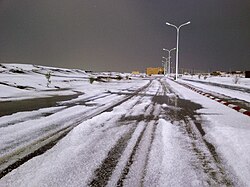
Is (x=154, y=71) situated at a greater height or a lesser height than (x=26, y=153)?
lesser

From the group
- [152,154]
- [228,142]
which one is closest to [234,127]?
[228,142]

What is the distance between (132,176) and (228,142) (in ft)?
8.54

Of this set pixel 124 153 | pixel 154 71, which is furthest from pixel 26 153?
pixel 154 71

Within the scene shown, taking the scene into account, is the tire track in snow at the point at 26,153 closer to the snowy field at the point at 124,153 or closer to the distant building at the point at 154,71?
the snowy field at the point at 124,153

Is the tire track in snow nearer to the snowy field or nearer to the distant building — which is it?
the snowy field

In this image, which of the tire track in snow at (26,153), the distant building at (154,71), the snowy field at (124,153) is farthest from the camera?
the distant building at (154,71)

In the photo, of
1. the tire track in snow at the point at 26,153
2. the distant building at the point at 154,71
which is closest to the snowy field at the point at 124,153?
the tire track in snow at the point at 26,153

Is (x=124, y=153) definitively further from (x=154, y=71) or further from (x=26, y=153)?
(x=154, y=71)

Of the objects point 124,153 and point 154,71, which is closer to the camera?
point 124,153

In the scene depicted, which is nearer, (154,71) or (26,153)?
(26,153)

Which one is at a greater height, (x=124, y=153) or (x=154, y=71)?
(x=124, y=153)

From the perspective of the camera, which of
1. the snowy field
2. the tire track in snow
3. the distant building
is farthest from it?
the distant building

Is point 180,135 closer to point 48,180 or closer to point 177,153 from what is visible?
point 177,153

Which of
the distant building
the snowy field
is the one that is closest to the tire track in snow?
the snowy field
